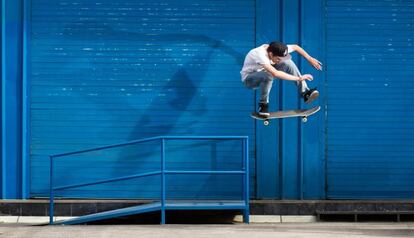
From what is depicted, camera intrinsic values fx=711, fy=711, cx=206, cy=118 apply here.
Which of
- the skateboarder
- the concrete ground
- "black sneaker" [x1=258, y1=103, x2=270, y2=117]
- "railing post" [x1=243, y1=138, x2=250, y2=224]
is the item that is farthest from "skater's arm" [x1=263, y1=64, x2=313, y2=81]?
the concrete ground

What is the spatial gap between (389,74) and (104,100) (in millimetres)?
4287

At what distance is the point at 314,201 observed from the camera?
1042 centimetres

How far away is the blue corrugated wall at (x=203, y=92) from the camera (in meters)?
10.6

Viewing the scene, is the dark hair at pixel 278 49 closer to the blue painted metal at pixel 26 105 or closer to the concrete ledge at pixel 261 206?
the concrete ledge at pixel 261 206

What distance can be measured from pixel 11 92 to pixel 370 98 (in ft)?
17.6

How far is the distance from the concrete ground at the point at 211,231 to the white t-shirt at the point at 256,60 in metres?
2.06

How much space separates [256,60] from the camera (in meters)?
9.20

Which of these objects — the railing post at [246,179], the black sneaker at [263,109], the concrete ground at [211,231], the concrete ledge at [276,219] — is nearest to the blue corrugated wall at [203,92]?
the concrete ledge at [276,219]

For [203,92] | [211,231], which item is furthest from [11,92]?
[211,231]

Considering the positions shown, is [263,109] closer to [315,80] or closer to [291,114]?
[291,114]

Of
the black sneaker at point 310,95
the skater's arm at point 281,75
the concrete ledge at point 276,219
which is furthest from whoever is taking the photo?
the concrete ledge at point 276,219

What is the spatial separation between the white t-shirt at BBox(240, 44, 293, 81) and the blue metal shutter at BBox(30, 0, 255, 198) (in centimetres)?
122

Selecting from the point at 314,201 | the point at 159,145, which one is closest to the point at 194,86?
the point at 159,145

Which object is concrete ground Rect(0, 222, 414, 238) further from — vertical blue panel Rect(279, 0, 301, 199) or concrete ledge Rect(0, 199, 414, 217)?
vertical blue panel Rect(279, 0, 301, 199)
